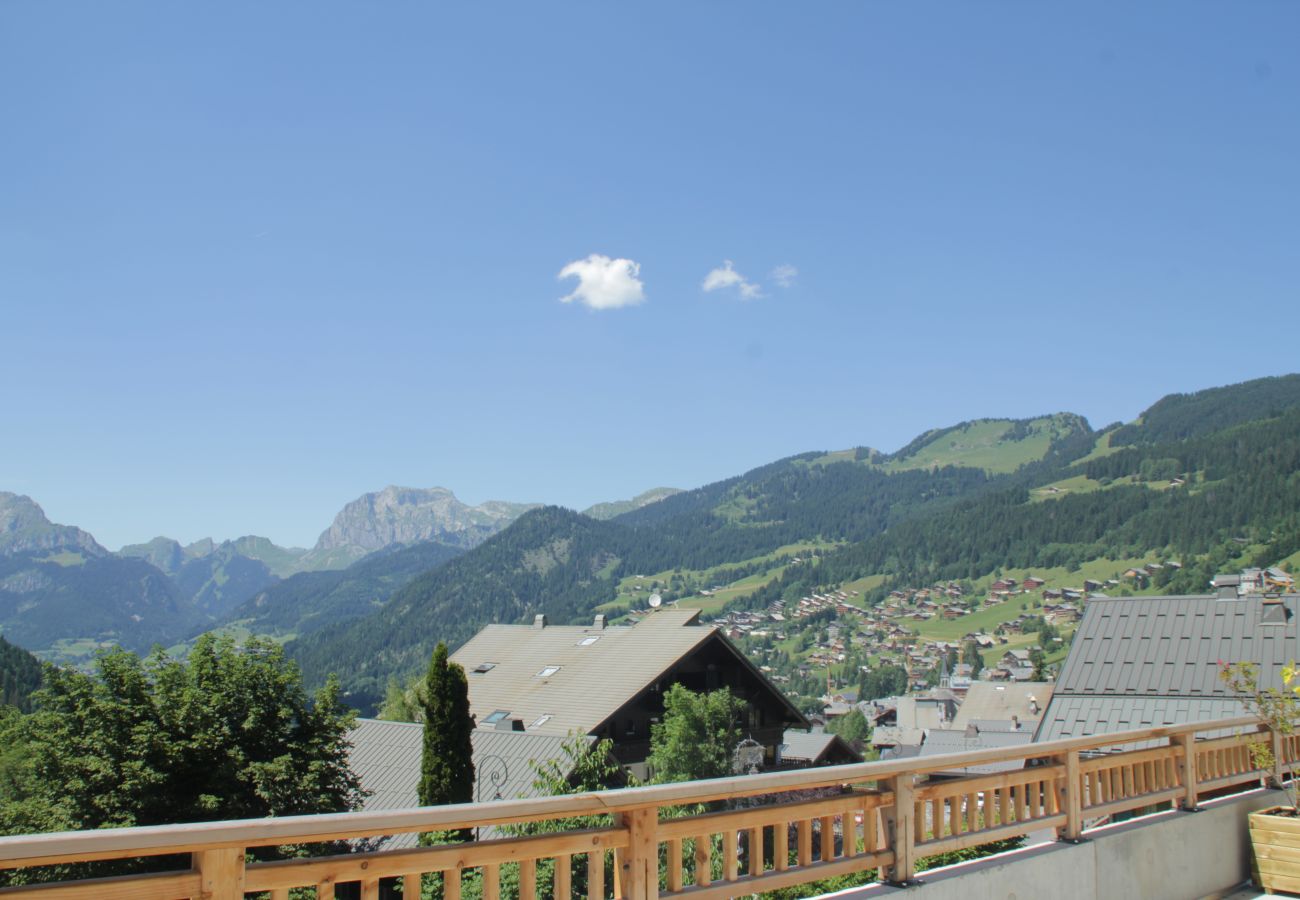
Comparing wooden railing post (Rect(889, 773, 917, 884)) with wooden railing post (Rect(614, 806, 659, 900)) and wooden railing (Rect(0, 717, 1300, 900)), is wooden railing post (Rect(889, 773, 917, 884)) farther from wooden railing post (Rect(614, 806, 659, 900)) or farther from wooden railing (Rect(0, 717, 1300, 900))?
wooden railing post (Rect(614, 806, 659, 900))

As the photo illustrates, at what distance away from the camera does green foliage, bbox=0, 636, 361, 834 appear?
16969 millimetres

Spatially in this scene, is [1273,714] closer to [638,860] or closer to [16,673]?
[638,860]

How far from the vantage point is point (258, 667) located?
61.7ft

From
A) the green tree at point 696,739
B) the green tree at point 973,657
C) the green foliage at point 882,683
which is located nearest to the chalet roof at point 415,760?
the green tree at point 696,739

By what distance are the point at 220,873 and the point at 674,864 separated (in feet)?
6.50

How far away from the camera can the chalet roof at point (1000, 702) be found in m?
101

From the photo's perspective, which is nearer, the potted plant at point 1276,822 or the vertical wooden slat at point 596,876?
the vertical wooden slat at point 596,876

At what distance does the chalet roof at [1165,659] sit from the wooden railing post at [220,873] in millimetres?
25874

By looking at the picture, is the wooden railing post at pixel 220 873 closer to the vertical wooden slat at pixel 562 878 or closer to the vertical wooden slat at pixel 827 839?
the vertical wooden slat at pixel 562 878

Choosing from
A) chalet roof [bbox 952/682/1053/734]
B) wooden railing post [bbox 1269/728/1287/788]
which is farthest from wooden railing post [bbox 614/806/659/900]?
chalet roof [bbox 952/682/1053/734]

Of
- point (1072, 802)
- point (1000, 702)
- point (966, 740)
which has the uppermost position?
point (1072, 802)

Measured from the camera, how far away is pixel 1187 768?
25.4ft

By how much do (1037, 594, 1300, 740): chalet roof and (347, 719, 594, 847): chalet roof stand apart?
1389 centimetres

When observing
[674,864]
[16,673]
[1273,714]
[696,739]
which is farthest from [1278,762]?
[16,673]
